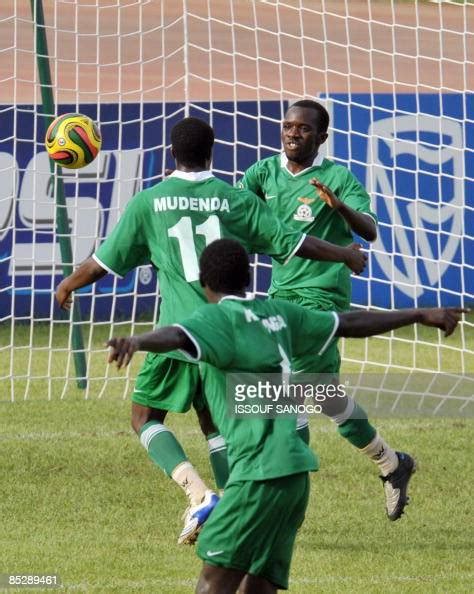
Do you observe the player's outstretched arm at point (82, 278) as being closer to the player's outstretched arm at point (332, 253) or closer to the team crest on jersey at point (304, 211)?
the player's outstretched arm at point (332, 253)

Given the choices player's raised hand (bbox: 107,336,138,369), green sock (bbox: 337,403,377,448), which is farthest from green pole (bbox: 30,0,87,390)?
player's raised hand (bbox: 107,336,138,369)

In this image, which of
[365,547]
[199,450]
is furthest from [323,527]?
[199,450]

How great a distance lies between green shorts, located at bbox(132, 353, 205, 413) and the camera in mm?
6465

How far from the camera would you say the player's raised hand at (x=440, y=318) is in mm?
4855

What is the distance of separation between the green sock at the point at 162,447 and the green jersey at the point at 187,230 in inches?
15.6

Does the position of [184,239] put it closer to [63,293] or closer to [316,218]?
[63,293]

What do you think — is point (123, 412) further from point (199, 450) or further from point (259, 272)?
point (259, 272)

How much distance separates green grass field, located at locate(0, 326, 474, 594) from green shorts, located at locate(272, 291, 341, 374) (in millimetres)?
791

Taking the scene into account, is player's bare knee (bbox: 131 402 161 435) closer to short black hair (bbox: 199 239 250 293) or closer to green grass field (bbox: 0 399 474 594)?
green grass field (bbox: 0 399 474 594)

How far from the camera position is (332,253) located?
20.8 ft

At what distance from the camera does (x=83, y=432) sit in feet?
31.6

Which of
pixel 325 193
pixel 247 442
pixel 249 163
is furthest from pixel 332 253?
pixel 249 163

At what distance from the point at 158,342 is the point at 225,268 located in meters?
0.36

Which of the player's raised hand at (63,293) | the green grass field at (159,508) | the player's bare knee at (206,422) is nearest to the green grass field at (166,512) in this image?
the green grass field at (159,508)
